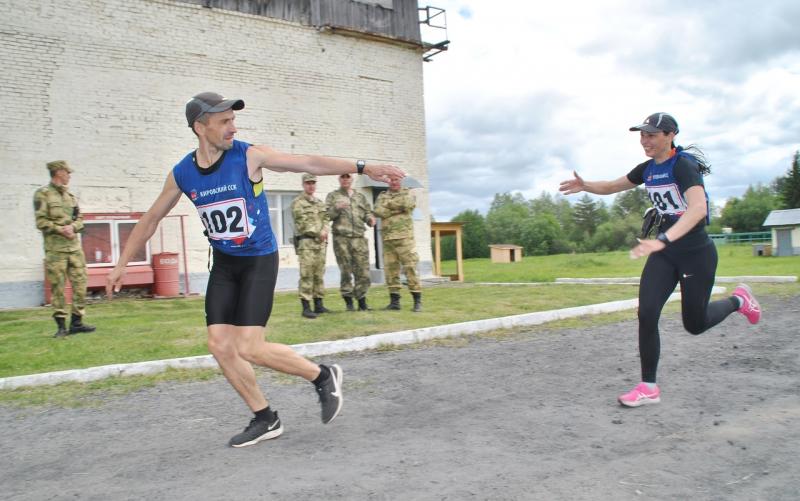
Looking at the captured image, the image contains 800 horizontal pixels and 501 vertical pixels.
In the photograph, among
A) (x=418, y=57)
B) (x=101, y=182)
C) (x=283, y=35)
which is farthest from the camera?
(x=418, y=57)

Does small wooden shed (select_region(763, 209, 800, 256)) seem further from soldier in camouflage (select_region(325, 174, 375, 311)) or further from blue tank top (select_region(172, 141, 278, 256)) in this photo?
blue tank top (select_region(172, 141, 278, 256))

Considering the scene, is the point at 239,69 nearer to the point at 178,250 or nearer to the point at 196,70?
the point at 196,70

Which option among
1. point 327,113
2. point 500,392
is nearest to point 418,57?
point 327,113

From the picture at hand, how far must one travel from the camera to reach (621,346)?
7.36 metres

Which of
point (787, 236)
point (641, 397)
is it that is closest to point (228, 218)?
point (641, 397)

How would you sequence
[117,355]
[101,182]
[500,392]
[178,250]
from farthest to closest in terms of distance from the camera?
[178,250] < [101,182] < [117,355] < [500,392]

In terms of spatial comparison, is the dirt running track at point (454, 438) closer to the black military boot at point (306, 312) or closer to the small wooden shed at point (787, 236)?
the black military boot at point (306, 312)

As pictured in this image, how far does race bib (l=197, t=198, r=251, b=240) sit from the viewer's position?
4184mm

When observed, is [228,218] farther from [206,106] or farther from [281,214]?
[281,214]

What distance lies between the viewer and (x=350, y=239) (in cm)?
1070

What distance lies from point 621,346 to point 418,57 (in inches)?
630

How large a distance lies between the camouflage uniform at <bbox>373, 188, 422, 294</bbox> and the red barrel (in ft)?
25.0

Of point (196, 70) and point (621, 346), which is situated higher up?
point (196, 70)

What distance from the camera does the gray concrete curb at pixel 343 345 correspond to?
6.29 metres
